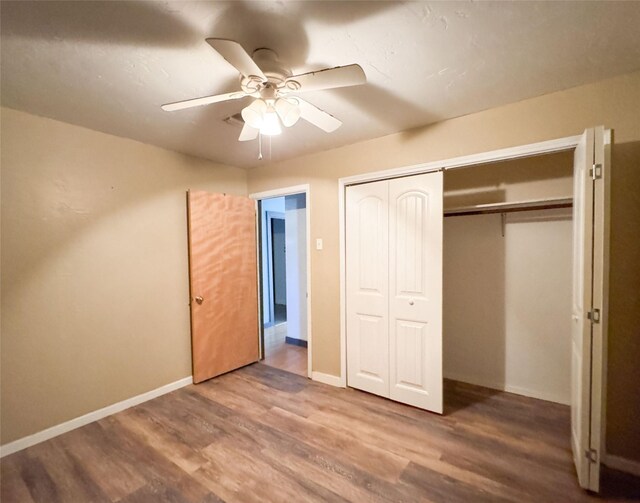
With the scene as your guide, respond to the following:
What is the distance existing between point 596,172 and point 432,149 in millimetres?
1092

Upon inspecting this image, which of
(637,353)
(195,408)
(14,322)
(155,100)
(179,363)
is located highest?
(155,100)

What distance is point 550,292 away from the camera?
2.53 meters

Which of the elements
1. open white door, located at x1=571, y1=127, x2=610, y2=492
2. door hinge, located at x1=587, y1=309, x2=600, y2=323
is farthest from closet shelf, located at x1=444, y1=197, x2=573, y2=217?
door hinge, located at x1=587, y1=309, x2=600, y2=323

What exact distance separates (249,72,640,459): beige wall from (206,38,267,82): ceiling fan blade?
1530mm

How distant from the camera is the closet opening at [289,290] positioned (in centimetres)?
361

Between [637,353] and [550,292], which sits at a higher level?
[550,292]

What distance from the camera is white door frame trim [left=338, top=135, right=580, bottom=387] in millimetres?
1901

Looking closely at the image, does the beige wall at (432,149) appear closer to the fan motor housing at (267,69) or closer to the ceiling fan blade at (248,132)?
the ceiling fan blade at (248,132)

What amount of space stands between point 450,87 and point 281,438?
271cm

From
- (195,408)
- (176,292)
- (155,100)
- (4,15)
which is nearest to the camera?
(4,15)

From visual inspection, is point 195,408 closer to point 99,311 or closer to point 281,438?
point 281,438

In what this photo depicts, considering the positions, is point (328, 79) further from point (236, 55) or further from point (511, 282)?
point (511, 282)

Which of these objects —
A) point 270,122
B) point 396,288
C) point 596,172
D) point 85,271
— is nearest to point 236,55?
point 270,122

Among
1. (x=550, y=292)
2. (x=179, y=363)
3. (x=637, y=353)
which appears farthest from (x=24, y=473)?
(x=550, y=292)
